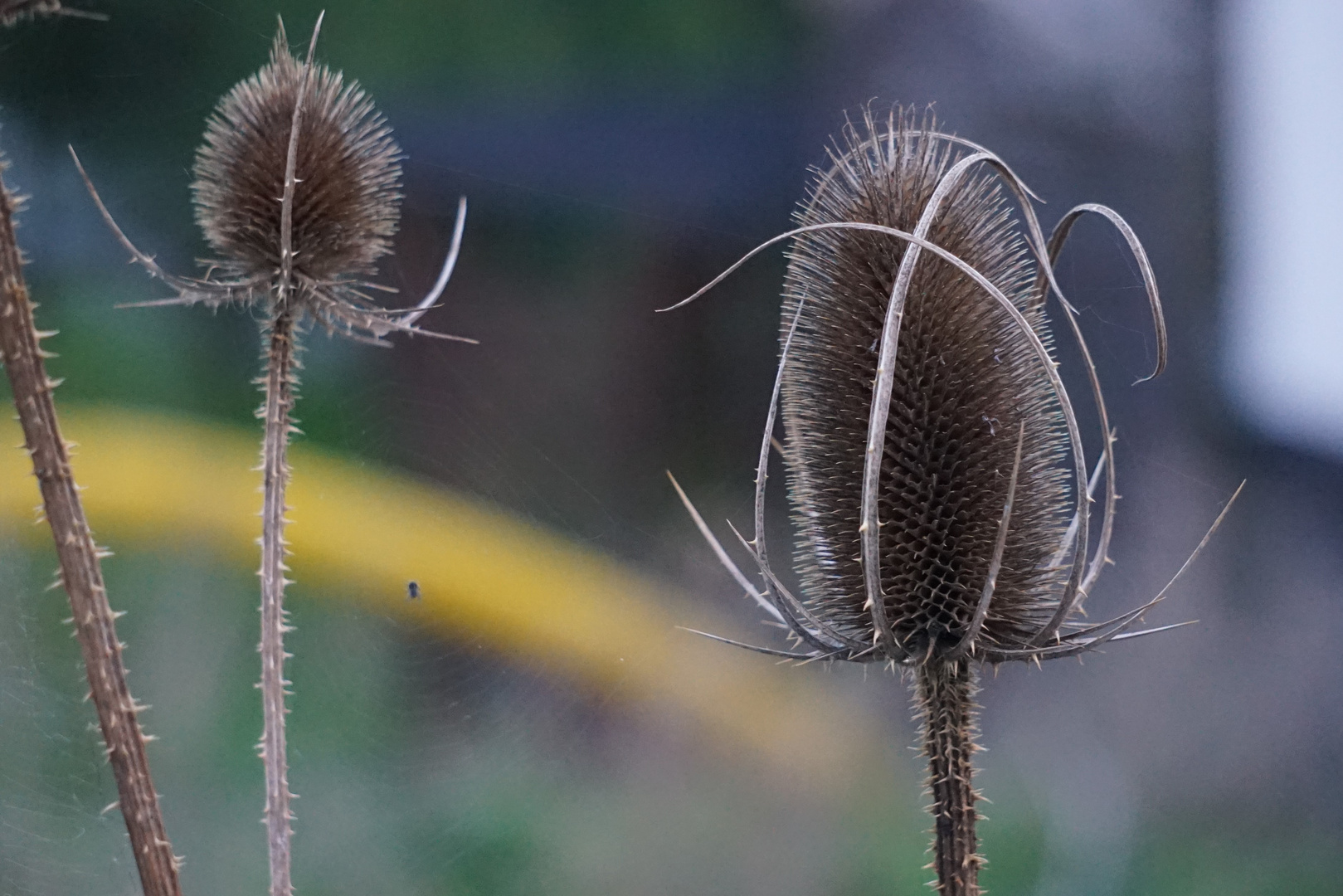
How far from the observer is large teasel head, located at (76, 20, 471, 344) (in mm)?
1020

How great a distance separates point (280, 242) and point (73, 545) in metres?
0.38

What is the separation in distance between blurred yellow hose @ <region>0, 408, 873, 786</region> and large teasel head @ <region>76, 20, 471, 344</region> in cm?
37

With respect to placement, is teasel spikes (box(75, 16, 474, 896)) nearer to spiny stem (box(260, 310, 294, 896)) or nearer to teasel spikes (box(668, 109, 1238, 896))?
spiny stem (box(260, 310, 294, 896))

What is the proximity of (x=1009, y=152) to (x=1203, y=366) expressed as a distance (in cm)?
43

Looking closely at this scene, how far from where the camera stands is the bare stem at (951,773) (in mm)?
895

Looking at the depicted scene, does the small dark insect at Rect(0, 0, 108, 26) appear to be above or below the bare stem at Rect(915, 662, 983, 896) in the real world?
above

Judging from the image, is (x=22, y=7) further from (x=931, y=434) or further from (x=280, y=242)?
(x=931, y=434)

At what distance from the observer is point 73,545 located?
→ 80 centimetres

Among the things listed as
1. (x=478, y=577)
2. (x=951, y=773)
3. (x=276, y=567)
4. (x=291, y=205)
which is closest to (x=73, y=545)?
(x=276, y=567)

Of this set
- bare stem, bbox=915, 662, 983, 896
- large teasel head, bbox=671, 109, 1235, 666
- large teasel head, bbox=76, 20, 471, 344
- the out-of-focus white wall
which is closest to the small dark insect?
large teasel head, bbox=76, 20, 471, 344

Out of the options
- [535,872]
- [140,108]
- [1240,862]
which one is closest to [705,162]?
[140,108]

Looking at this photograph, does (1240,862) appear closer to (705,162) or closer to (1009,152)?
(1009,152)

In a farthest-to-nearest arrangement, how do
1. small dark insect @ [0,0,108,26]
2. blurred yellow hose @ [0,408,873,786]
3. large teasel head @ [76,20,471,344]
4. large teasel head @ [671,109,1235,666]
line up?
blurred yellow hose @ [0,408,873,786] < large teasel head @ [76,20,471,344] < large teasel head @ [671,109,1235,666] < small dark insect @ [0,0,108,26]

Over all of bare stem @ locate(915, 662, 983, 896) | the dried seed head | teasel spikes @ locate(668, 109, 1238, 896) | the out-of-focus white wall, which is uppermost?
the out-of-focus white wall
